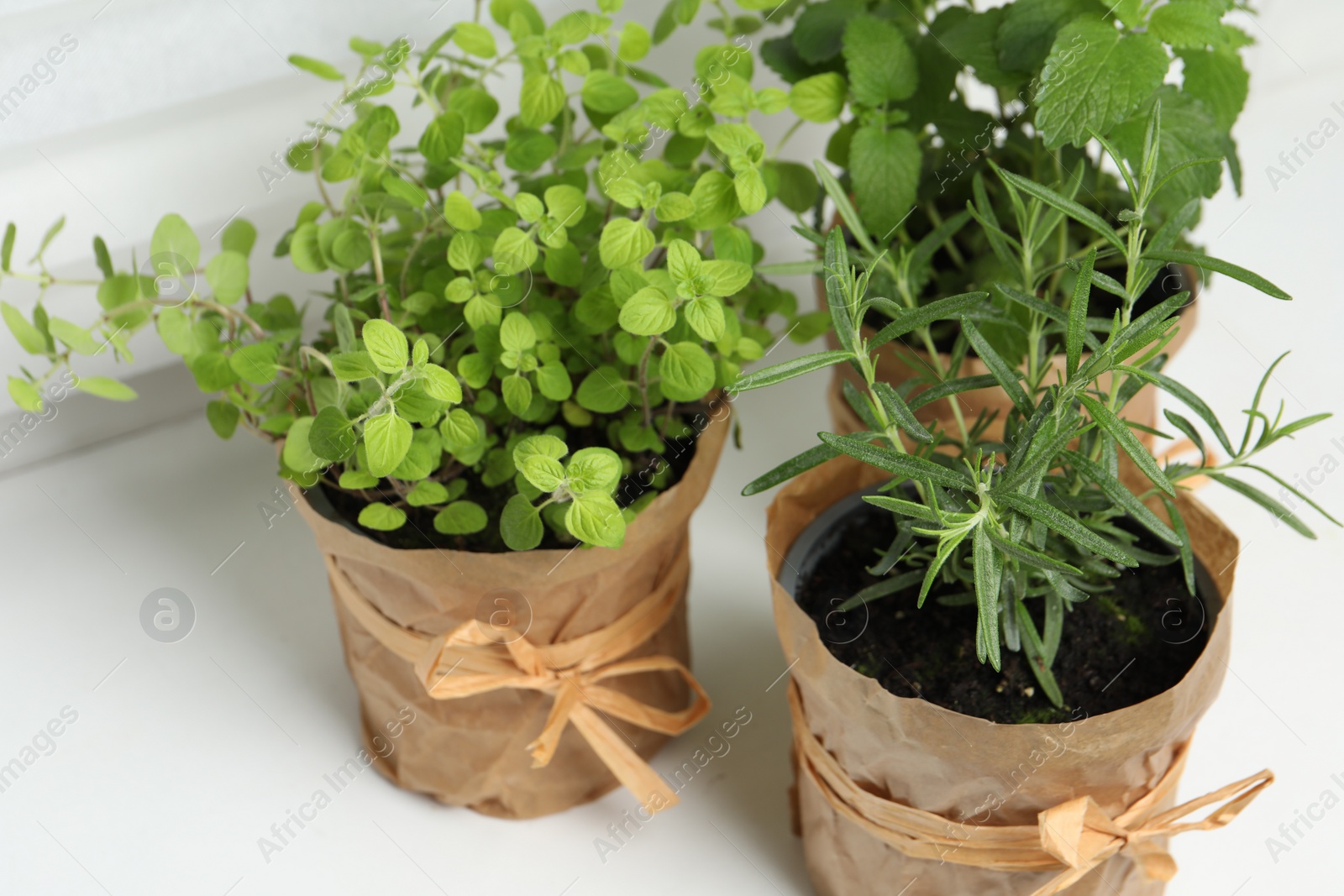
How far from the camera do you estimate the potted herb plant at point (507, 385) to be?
2.30 feet

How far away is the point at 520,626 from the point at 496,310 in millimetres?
207

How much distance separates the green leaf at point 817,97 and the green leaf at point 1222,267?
0.31 m

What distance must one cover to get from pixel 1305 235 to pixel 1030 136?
0.53 meters

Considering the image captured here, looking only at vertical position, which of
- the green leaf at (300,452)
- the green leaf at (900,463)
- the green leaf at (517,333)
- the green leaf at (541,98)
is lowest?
the green leaf at (300,452)

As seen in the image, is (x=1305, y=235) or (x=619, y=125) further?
(x=1305, y=235)

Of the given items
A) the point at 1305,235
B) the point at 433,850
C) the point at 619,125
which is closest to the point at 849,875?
the point at 433,850

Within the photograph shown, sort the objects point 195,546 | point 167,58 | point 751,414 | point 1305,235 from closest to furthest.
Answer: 1. point 167,58
2. point 195,546
3. point 751,414
4. point 1305,235

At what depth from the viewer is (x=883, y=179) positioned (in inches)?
34.5

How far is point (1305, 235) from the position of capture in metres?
1.33

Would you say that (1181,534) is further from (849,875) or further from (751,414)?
(751,414)

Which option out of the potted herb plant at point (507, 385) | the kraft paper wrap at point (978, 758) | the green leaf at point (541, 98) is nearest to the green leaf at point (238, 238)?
the potted herb plant at point (507, 385)

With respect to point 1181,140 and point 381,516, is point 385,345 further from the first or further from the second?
point 1181,140

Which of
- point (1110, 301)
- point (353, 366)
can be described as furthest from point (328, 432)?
point (1110, 301)

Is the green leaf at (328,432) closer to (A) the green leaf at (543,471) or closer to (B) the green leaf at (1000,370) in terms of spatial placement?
(A) the green leaf at (543,471)
